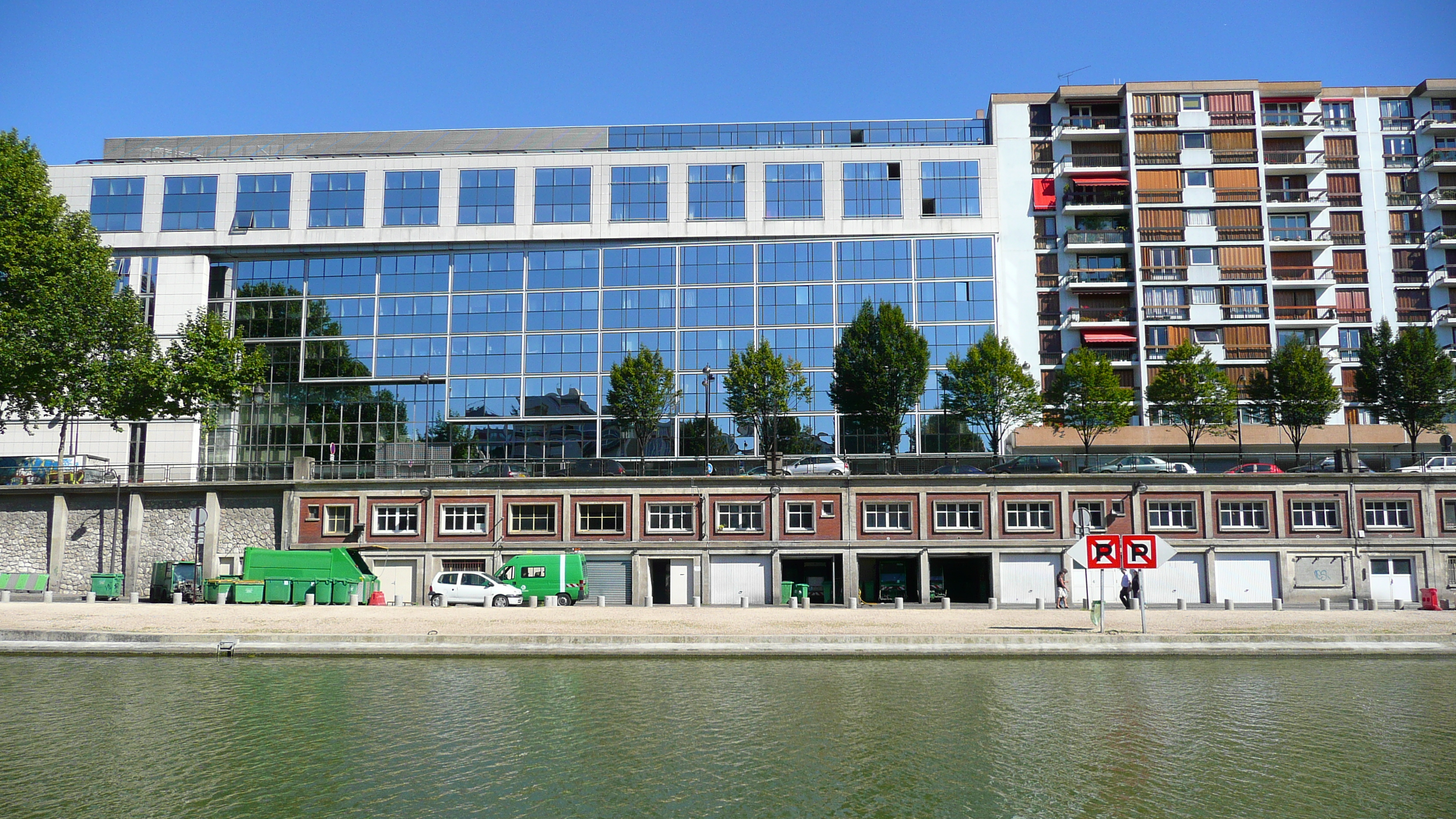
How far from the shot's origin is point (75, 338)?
55.2 metres

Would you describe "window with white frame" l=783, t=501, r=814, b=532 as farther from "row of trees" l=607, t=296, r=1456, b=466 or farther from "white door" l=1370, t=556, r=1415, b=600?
"white door" l=1370, t=556, r=1415, b=600

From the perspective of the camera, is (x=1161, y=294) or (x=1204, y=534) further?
(x=1161, y=294)

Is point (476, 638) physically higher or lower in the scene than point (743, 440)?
lower

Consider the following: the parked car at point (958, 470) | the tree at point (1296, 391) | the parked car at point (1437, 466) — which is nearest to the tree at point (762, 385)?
the parked car at point (958, 470)

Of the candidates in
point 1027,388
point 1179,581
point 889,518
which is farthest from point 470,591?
point 1027,388

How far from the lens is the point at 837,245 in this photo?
247ft

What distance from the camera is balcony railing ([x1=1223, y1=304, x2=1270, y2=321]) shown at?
259 feet

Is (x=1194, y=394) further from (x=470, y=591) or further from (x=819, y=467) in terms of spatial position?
(x=470, y=591)

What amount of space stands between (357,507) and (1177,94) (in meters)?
69.1

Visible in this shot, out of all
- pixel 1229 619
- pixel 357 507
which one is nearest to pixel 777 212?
pixel 357 507

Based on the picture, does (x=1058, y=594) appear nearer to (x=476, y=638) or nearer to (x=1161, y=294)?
(x=476, y=638)

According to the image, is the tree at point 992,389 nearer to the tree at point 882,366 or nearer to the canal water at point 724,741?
the tree at point 882,366

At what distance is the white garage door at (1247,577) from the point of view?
163 ft

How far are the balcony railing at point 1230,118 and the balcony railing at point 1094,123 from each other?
22.1 ft
